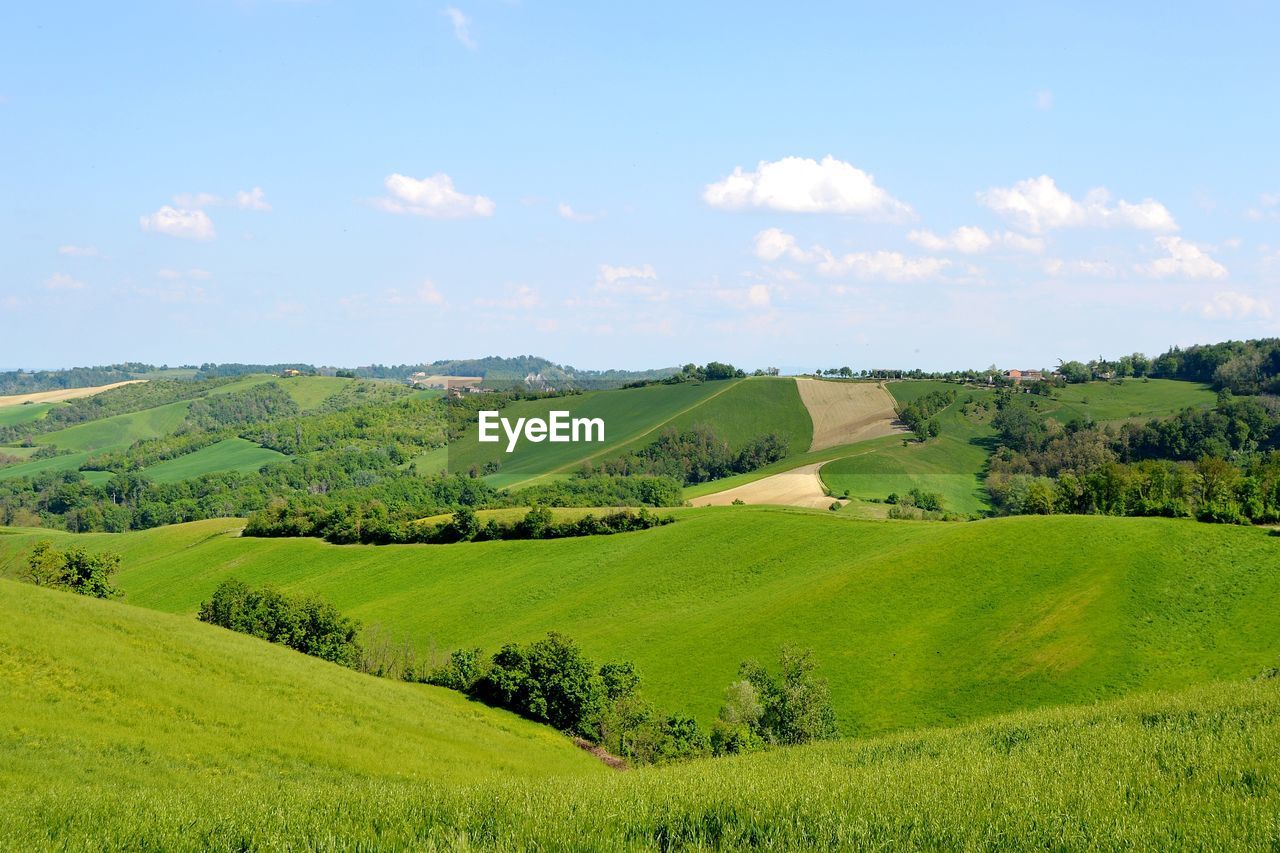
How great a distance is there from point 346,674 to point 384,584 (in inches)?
2105

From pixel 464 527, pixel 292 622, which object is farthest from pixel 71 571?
pixel 464 527

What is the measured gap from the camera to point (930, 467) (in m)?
163

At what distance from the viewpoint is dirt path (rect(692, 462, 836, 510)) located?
13888cm

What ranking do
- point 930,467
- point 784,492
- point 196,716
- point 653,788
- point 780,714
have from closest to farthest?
point 653,788 → point 196,716 → point 780,714 → point 784,492 → point 930,467

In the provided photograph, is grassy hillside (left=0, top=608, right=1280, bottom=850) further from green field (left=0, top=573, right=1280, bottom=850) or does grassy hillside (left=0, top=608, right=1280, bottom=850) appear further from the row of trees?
the row of trees

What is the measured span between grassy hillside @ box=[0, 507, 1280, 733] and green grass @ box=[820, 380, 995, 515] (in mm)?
33805

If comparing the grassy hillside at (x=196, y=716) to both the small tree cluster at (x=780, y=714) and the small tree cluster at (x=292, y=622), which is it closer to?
the small tree cluster at (x=780, y=714)

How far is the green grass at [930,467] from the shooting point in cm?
14838

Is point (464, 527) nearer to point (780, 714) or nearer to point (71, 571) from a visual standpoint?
point (71, 571)

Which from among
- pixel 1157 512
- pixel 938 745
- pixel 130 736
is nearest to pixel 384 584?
pixel 130 736

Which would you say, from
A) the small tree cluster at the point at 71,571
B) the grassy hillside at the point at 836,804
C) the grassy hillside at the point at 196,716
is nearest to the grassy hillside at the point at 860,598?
the small tree cluster at the point at 71,571

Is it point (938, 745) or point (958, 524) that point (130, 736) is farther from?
point (958, 524)

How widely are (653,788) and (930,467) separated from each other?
151556 mm

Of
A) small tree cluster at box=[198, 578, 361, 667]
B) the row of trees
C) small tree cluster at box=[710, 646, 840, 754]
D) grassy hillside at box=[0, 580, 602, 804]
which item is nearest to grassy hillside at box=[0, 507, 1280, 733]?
the row of trees
